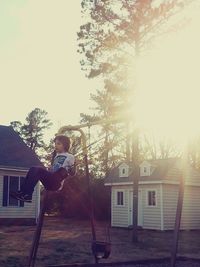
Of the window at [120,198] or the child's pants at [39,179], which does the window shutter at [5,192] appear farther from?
the child's pants at [39,179]

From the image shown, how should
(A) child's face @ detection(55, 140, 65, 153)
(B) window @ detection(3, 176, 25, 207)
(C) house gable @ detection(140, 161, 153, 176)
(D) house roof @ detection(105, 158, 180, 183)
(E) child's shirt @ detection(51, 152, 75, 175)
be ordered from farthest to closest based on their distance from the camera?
1. (C) house gable @ detection(140, 161, 153, 176)
2. (D) house roof @ detection(105, 158, 180, 183)
3. (B) window @ detection(3, 176, 25, 207)
4. (A) child's face @ detection(55, 140, 65, 153)
5. (E) child's shirt @ detection(51, 152, 75, 175)

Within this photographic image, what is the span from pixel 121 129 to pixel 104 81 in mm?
2882

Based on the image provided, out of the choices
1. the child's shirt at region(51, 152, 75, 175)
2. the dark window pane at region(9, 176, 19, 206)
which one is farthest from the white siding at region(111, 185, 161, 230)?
the child's shirt at region(51, 152, 75, 175)

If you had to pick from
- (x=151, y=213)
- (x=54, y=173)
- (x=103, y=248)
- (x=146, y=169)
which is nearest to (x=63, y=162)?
(x=54, y=173)

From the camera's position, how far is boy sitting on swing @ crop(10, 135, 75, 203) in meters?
6.86

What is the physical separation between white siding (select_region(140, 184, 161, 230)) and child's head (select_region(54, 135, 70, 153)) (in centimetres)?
2058

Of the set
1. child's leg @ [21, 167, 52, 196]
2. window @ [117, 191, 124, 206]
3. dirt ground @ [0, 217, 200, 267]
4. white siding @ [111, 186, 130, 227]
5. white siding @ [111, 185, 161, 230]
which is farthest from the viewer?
window @ [117, 191, 124, 206]

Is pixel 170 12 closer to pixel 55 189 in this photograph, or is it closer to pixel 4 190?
pixel 4 190

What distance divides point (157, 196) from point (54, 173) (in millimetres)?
21113

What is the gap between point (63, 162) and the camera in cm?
734

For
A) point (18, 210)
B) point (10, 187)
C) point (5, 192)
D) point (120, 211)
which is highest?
point (10, 187)

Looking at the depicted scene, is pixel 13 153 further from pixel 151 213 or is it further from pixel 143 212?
pixel 151 213

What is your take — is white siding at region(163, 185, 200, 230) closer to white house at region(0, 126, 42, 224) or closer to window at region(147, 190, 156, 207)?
window at region(147, 190, 156, 207)

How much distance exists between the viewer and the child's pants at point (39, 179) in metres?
6.87
